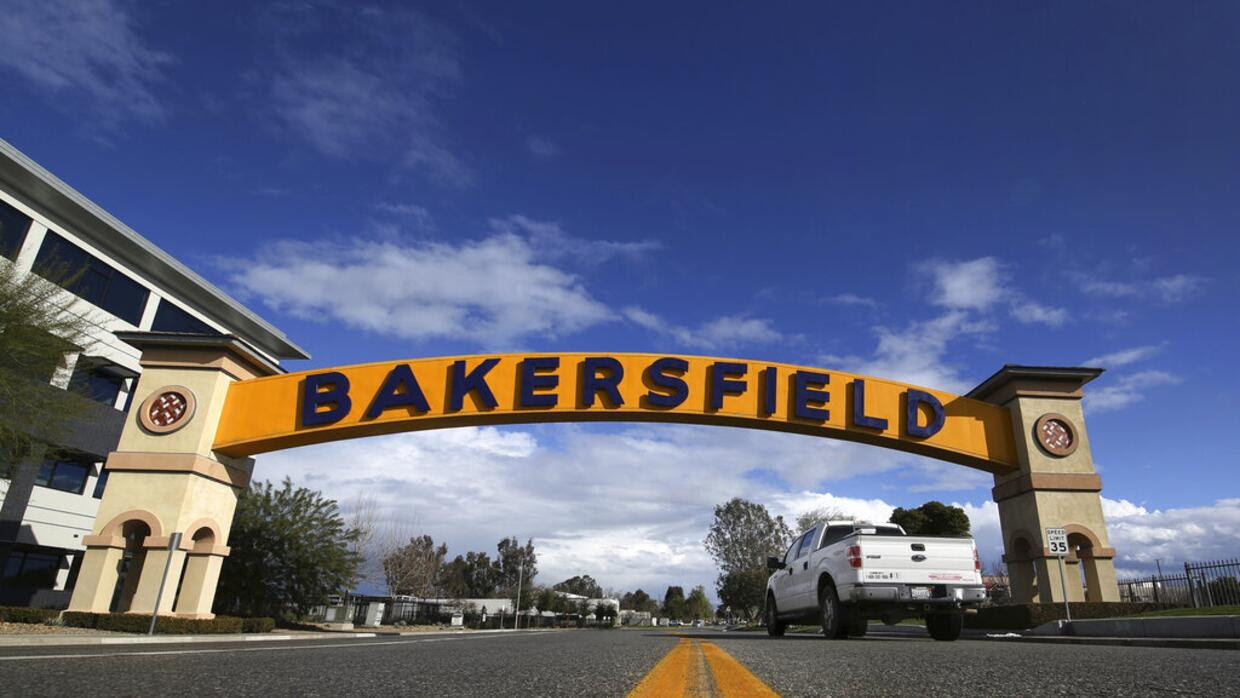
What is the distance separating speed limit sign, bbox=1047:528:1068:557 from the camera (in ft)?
52.0

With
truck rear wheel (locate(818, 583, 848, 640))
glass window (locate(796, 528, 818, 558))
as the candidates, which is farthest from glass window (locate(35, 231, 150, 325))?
truck rear wheel (locate(818, 583, 848, 640))

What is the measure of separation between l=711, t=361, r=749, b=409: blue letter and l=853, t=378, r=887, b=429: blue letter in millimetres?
3168

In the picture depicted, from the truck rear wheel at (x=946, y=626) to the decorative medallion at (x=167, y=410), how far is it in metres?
18.8

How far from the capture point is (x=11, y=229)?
81.7 ft

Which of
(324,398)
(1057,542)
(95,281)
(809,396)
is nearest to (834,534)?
(1057,542)

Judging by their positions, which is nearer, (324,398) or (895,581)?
(895,581)

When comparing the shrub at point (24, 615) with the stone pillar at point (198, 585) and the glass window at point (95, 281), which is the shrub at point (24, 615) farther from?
the glass window at point (95, 281)

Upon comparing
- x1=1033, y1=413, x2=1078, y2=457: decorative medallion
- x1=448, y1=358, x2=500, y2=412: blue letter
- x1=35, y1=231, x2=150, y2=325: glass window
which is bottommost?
x1=1033, y1=413, x2=1078, y2=457: decorative medallion

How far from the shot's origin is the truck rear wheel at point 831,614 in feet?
35.0

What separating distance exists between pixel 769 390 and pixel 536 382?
6870 millimetres

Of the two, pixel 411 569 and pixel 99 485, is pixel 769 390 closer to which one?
pixel 99 485

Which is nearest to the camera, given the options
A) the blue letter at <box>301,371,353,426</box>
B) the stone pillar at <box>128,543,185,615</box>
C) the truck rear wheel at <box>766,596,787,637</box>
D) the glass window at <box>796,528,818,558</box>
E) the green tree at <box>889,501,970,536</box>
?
the glass window at <box>796,528,818,558</box>

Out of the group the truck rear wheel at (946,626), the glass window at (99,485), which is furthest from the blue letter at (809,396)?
the glass window at (99,485)

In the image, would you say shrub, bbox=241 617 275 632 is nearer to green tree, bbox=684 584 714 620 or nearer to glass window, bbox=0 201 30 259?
glass window, bbox=0 201 30 259
